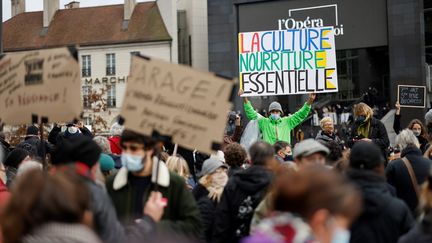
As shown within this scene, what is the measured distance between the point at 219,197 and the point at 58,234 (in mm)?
3689

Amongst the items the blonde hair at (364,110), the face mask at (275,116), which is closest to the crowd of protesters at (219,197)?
the face mask at (275,116)

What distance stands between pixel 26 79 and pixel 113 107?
57133 millimetres

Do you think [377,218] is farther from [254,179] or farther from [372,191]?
[254,179]

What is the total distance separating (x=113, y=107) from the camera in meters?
62.6

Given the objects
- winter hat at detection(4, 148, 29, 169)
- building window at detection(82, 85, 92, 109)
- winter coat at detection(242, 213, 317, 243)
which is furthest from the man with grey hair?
building window at detection(82, 85, 92, 109)

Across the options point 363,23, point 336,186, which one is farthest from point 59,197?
point 363,23

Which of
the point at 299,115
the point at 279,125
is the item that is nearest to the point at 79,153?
the point at 279,125

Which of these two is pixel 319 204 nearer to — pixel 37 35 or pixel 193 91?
pixel 193 91

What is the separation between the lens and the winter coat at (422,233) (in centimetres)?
411

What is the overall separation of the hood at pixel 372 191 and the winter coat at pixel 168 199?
3.87 feet

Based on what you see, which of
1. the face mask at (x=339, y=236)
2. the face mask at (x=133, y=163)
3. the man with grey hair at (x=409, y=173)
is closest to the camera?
the face mask at (x=339, y=236)

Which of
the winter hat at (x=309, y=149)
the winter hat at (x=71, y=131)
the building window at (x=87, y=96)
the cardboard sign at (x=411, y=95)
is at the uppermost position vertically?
the building window at (x=87, y=96)

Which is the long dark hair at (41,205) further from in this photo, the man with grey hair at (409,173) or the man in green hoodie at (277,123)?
the man in green hoodie at (277,123)

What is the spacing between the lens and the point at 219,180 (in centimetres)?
666
